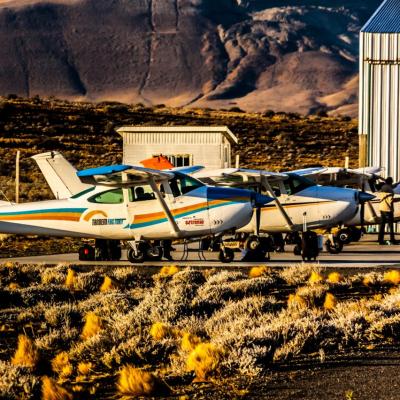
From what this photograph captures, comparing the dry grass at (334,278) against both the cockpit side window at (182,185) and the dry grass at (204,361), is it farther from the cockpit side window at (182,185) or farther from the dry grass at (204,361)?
the dry grass at (204,361)

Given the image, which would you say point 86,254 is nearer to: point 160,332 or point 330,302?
point 330,302

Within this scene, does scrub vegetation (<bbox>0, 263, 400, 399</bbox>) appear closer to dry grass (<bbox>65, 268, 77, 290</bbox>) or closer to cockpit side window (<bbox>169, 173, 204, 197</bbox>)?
dry grass (<bbox>65, 268, 77, 290</bbox>)

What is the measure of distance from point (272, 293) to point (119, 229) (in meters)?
6.82

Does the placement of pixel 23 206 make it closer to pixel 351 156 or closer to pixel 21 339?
pixel 21 339

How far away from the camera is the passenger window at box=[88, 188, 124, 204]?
71.4ft

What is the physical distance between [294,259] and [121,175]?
4181mm

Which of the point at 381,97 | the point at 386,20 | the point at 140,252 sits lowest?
the point at 140,252

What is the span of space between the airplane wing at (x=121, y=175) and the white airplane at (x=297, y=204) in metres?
2.94

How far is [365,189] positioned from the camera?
28.7 meters

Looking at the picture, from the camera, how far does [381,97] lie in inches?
1260

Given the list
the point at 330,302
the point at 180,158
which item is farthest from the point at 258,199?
the point at 180,158

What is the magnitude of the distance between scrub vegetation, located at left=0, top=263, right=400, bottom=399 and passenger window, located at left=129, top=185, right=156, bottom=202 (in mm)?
4211

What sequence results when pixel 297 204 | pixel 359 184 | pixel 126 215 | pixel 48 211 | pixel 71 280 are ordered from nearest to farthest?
pixel 71 280, pixel 126 215, pixel 48 211, pixel 297 204, pixel 359 184

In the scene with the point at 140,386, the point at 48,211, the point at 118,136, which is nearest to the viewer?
the point at 140,386
